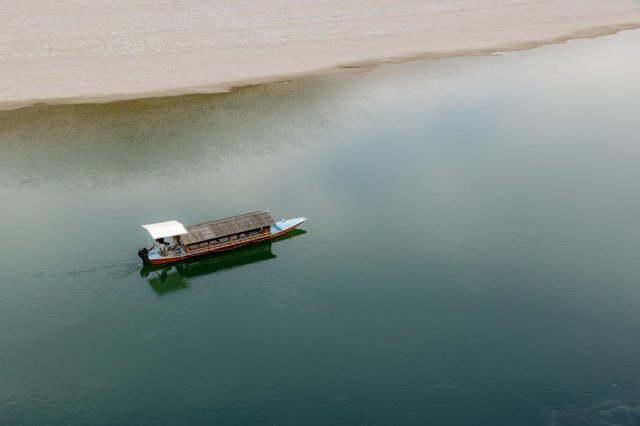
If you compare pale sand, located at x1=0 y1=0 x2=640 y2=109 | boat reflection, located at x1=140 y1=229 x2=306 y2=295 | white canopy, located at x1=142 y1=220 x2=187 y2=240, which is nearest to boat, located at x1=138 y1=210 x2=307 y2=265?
white canopy, located at x1=142 y1=220 x2=187 y2=240

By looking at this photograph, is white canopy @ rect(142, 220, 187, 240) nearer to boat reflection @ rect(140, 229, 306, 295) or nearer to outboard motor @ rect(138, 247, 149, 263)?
outboard motor @ rect(138, 247, 149, 263)

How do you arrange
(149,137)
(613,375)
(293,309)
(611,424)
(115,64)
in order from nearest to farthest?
(611,424) → (613,375) → (293,309) → (149,137) → (115,64)

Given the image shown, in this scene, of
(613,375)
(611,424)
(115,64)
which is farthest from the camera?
(115,64)

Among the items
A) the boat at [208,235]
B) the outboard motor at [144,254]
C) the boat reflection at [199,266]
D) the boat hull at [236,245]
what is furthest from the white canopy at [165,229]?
the boat reflection at [199,266]

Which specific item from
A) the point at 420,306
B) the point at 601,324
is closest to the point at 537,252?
the point at 601,324

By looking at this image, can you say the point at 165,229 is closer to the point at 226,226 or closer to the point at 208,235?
the point at 208,235

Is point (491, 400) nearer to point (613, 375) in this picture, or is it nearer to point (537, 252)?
point (613, 375)

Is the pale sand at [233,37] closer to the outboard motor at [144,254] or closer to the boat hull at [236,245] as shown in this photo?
the boat hull at [236,245]
